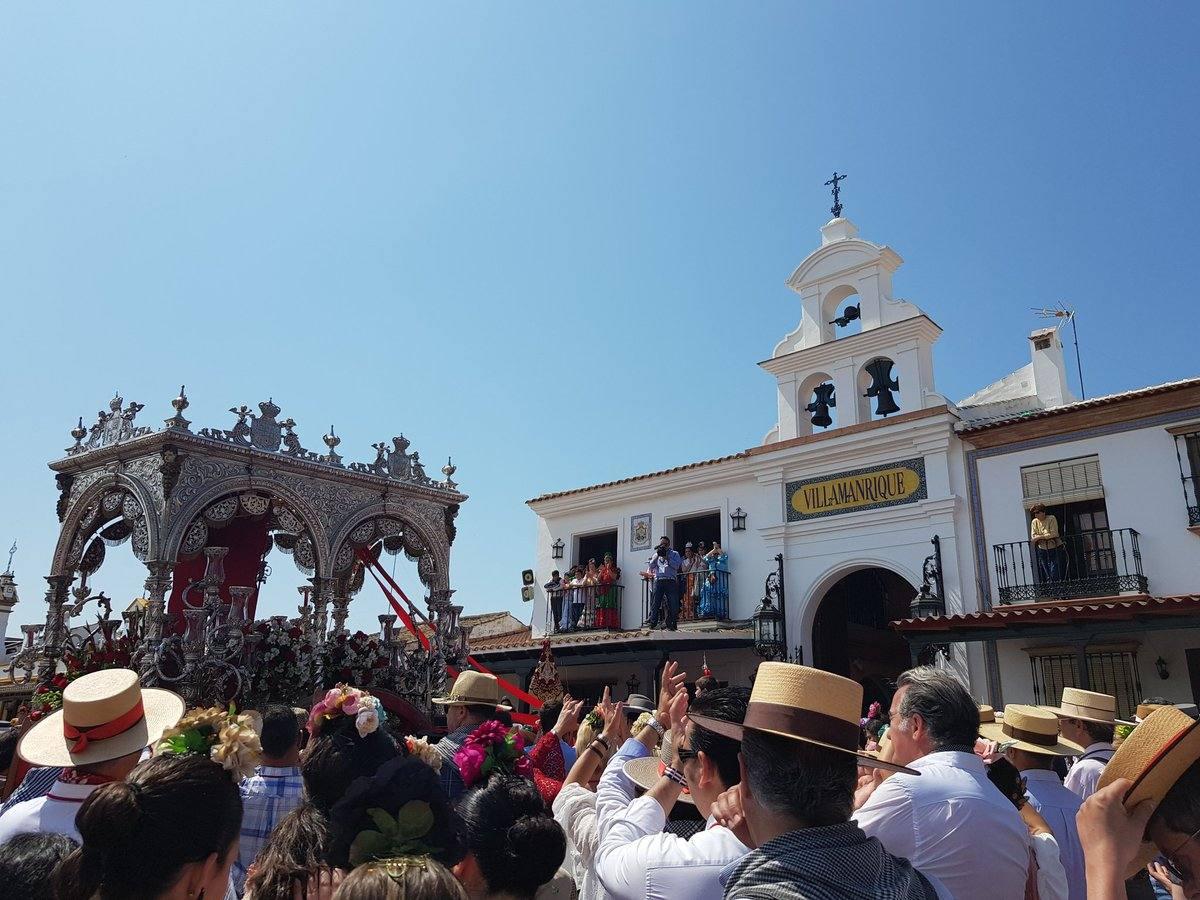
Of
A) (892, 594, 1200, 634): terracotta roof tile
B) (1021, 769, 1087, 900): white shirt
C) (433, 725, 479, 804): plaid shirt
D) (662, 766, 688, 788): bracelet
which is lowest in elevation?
(1021, 769, 1087, 900): white shirt

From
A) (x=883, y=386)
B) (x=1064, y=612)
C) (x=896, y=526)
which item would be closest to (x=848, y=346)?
(x=883, y=386)

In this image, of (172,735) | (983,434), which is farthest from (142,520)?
(983,434)

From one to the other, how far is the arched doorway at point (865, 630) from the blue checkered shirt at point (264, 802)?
1176 cm

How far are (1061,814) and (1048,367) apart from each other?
41.7ft

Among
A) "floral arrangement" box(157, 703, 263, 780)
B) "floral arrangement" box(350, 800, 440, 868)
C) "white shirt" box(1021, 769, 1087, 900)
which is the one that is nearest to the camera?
"floral arrangement" box(350, 800, 440, 868)

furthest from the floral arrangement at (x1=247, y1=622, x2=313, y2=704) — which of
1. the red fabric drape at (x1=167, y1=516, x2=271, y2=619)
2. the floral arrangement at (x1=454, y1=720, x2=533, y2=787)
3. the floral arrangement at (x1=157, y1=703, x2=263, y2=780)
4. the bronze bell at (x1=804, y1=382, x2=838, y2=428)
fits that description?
the bronze bell at (x1=804, y1=382, x2=838, y2=428)

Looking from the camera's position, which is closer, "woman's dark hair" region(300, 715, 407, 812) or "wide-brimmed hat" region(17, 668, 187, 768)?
"woman's dark hair" region(300, 715, 407, 812)

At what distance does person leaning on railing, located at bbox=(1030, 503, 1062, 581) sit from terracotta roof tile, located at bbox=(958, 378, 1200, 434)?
145 centimetres

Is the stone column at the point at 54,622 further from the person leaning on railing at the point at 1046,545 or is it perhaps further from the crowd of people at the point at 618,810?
the person leaning on railing at the point at 1046,545

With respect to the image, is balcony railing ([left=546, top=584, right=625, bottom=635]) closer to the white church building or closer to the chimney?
the white church building

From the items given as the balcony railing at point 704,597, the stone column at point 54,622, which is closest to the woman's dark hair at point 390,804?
the stone column at point 54,622

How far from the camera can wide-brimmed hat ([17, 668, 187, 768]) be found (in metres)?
2.74

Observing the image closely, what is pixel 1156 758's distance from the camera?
168 cm

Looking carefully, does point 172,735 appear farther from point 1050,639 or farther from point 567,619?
point 567,619
